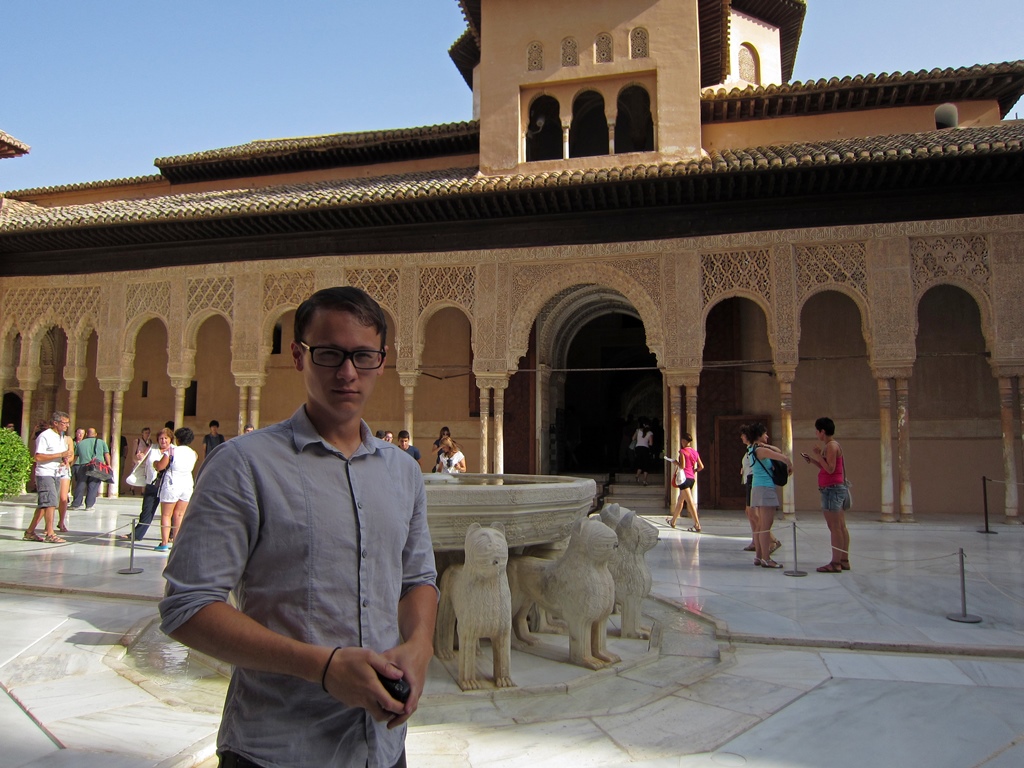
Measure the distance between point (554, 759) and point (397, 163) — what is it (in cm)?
1585

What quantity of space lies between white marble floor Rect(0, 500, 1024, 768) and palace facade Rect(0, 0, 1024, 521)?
651 centimetres

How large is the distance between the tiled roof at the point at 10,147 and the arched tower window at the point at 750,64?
56.5 feet

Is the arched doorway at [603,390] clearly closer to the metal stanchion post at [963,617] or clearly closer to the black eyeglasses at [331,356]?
the metal stanchion post at [963,617]

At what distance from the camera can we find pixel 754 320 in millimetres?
14156

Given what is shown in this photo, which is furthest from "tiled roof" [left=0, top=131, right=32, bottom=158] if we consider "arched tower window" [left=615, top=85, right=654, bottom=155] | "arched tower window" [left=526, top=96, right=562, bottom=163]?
"arched tower window" [left=615, top=85, right=654, bottom=155]

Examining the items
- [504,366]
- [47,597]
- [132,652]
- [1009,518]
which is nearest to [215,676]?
[132,652]

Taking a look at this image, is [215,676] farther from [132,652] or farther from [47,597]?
[47,597]

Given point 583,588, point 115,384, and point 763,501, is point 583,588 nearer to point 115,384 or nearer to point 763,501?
point 763,501

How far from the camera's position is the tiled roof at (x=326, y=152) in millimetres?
16141

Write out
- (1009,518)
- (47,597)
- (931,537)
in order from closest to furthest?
(47,597), (931,537), (1009,518)

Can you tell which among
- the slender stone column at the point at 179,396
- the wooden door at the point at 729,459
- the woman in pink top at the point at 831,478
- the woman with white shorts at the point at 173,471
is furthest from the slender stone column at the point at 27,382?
the woman in pink top at the point at 831,478

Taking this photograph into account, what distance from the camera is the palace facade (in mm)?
11719

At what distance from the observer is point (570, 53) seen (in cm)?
1432

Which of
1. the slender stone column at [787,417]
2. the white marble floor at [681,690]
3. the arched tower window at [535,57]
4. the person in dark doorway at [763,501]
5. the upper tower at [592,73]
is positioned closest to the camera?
the white marble floor at [681,690]
